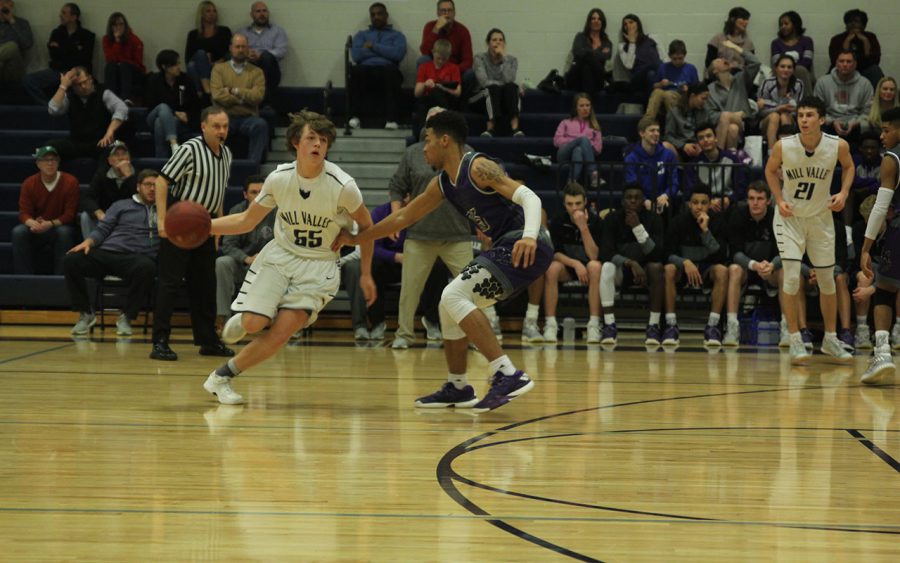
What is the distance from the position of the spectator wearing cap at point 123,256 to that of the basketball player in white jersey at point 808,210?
18.5 feet

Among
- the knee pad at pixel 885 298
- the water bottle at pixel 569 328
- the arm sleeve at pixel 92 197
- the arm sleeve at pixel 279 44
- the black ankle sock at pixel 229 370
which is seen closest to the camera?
the black ankle sock at pixel 229 370

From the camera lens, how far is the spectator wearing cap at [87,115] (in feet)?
42.4

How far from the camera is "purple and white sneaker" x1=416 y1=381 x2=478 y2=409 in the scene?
6262mm

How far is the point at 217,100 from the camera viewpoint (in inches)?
515

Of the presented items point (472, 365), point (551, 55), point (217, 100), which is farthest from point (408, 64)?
point (472, 365)

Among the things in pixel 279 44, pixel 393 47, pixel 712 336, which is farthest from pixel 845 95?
pixel 279 44

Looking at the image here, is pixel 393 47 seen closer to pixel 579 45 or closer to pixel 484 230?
pixel 579 45

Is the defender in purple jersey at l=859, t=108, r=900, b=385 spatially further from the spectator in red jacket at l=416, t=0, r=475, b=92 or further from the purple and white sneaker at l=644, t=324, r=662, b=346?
the spectator in red jacket at l=416, t=0, r=475, b=92

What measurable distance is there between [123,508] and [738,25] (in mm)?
12085

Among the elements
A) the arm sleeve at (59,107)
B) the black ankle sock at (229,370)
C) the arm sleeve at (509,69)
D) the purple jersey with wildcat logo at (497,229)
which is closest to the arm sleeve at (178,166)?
the black ankle sock at (229,370)

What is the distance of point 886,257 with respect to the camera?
24.6 ft

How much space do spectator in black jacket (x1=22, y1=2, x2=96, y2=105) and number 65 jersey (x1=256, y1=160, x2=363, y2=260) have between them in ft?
30.5

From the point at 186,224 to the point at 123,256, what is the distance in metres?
4.87

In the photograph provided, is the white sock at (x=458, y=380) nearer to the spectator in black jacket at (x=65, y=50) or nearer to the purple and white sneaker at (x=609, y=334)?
the purple and white sneaker at (x=609, y=334)
